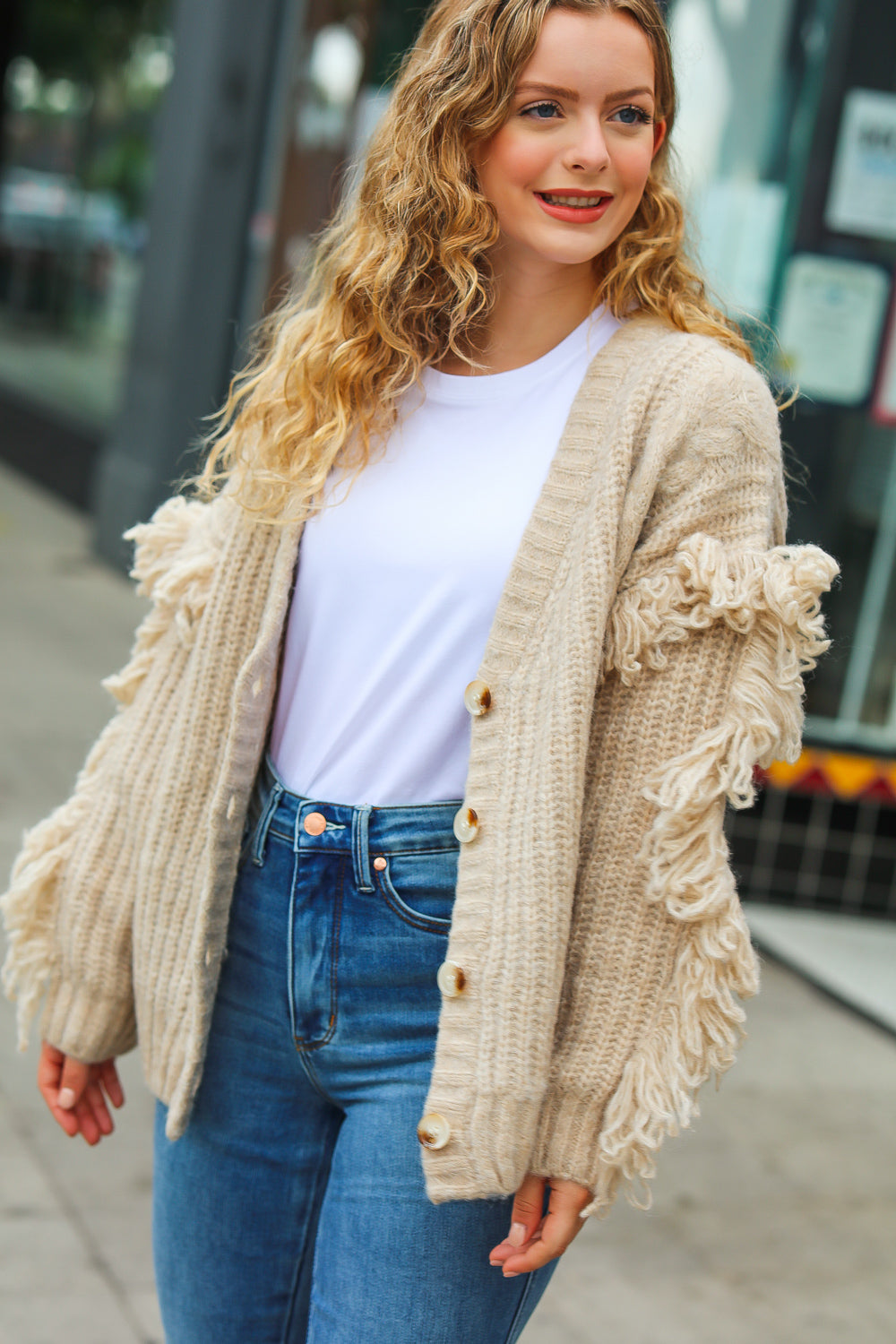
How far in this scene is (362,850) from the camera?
1.64 meters

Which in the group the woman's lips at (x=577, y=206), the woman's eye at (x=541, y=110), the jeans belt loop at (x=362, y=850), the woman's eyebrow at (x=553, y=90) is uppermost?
the woman's eyebrow at (x=553, y=90)

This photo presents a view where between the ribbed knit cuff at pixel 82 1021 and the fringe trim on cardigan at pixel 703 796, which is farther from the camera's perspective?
the ribbed knit cuff at pixel 82 1021

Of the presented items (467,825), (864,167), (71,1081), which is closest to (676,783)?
(467,825)

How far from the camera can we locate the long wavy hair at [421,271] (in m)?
1.66

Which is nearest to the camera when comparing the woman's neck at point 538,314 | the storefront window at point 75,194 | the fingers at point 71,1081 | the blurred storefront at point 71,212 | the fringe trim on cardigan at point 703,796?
the fringe trim on cardigan at point 703,796

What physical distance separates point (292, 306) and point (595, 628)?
2.38 feet

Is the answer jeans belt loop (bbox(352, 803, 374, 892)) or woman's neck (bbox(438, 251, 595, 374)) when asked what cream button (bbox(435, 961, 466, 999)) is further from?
woman's neck (bbox(438, 251, 595, 374))

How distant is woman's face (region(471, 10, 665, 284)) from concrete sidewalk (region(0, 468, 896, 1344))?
79.8 inches

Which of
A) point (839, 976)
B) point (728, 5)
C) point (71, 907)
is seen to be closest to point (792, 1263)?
point (839, 976)

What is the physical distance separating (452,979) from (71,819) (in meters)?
0.64

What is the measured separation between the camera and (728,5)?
4973 millimetres

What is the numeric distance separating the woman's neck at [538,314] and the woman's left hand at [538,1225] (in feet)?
2.91

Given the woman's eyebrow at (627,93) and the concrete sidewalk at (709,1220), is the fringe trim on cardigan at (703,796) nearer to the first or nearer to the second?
the woman's eyebrow at (627,93)

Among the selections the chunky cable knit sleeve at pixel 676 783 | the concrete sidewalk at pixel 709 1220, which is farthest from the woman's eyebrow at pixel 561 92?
the concrete sidewalk at pixel 709 1220
